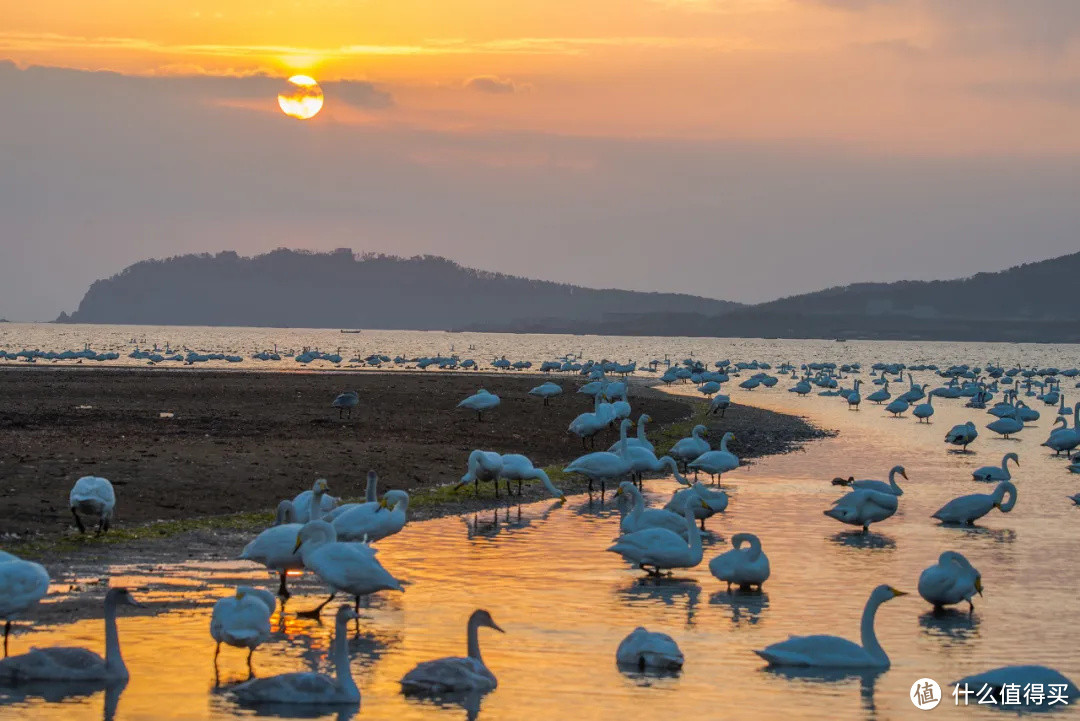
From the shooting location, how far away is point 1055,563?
17375 mm

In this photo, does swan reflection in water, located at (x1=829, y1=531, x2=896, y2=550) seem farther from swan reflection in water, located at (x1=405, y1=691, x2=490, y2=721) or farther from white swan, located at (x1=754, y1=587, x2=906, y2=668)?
swan reflection in water, located at (x1=405, y1=691, x2=490, y2=721)

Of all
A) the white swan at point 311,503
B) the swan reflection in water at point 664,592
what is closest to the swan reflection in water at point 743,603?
the swan reflection in water at point 664,592

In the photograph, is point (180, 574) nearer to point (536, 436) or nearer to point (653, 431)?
point (536, 436)

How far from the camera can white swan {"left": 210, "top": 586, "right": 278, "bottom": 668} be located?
10711 millimetres

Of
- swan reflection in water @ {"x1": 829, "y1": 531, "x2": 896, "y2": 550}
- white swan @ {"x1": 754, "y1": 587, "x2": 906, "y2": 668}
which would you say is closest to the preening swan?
white swan @ {"x1": 754, "y1": 587, "x2": 906, "y2": 668}

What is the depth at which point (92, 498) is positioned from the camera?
15.6 meters

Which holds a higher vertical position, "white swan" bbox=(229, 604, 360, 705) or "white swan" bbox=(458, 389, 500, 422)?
"white swan" bbox=(458, 389, 500, 422)

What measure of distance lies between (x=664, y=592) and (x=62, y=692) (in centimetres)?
697

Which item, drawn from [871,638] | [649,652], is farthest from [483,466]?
[871,638]

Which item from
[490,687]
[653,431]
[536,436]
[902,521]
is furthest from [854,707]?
[653,431]

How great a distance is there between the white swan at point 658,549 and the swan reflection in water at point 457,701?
5.05 meters

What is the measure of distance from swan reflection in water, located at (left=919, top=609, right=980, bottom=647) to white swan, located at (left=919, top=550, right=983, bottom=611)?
0.16 m

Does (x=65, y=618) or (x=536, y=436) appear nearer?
(x=65, y=618)

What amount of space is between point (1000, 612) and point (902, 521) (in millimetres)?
6870
